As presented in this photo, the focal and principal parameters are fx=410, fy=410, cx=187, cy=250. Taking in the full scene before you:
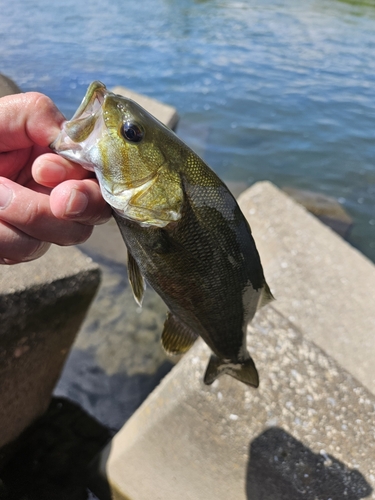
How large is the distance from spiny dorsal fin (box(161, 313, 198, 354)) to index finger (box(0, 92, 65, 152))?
1141mm

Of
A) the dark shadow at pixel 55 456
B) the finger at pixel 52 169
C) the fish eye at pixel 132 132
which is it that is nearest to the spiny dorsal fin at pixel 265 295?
the fish eye at pixel 132 132

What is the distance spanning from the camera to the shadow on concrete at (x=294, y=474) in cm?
246

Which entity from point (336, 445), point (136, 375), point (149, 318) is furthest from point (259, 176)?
point (336, 445)

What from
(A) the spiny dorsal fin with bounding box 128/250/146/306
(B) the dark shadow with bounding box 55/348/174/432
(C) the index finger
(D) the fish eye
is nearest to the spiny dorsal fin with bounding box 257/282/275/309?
(A) the spiny dorsal fin with bounding box 128/250/146/306

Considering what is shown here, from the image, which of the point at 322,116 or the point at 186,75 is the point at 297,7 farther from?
the point at 322,116

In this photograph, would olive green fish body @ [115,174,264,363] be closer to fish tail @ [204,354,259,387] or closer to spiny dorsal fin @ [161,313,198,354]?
spiny dorsal fin @ [161,313,198,354]

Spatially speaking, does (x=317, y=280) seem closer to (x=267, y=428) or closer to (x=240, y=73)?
(x=267, y=428)

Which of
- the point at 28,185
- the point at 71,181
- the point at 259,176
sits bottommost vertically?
the point at 259,176

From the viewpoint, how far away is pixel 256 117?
34.1 ft

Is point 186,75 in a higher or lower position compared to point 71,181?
lower

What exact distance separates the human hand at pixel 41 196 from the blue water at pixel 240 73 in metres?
5.70

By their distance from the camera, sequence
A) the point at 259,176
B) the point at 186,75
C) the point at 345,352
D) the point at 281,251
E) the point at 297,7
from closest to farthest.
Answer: the point at 345,352 < the point at 281,251 < the point at 259,176 < the point at 186,75 < the point at 297,7

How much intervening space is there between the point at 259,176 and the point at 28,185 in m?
6.68

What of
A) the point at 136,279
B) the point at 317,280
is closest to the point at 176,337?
the point at 136,279
